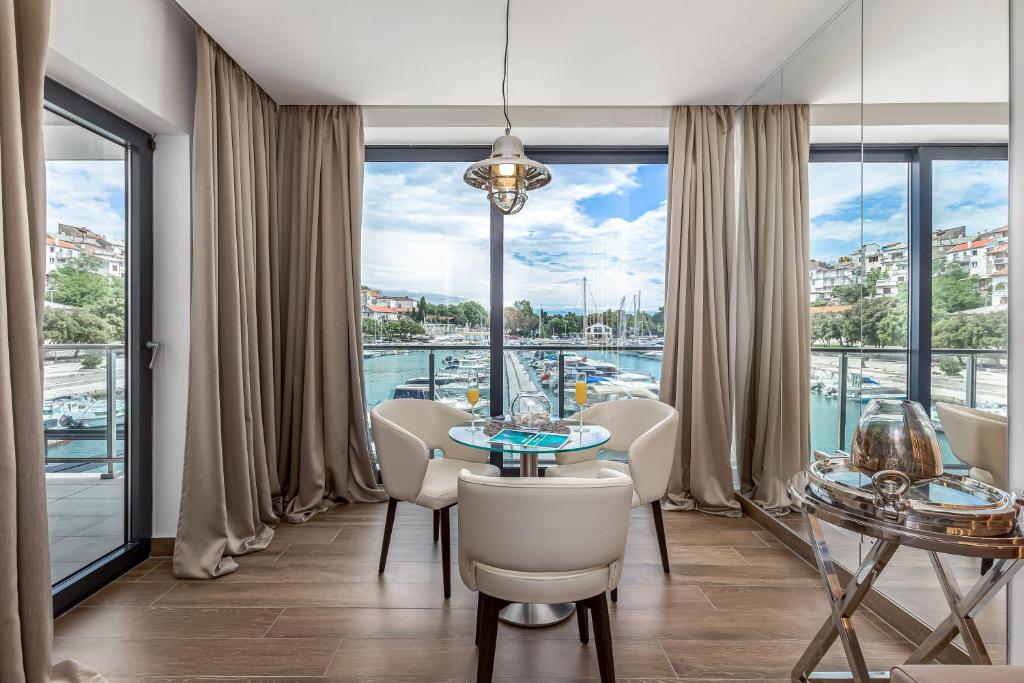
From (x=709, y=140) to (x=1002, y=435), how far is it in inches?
94.3

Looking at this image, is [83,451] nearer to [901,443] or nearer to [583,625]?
[583,625]

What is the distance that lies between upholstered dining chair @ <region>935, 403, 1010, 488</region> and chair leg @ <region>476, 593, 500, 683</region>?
169 centimetres

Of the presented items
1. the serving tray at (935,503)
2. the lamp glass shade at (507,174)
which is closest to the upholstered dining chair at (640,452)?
the serving tray at (935,503)

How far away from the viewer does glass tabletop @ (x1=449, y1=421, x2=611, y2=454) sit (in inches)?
Result: 81.1

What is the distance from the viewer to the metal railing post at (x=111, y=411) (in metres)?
2.40

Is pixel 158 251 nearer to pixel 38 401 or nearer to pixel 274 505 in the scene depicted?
pixel 38 401

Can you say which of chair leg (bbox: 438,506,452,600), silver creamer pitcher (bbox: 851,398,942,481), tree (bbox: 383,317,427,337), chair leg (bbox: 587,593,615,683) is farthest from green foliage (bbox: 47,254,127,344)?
silver creamer pitcher (bbox: 851,398,942,481)

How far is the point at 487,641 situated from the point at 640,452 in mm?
1130

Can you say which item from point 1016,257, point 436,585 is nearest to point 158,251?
point 436,585

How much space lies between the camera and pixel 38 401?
5.10 ft

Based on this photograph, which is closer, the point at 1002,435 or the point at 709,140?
the point at 1002,435

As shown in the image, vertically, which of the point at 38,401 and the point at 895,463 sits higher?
the point at 38,401

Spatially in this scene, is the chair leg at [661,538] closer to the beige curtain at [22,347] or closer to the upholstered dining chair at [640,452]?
the upholstered dining chair at [640,452]

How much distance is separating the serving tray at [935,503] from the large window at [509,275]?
236 centimetres
